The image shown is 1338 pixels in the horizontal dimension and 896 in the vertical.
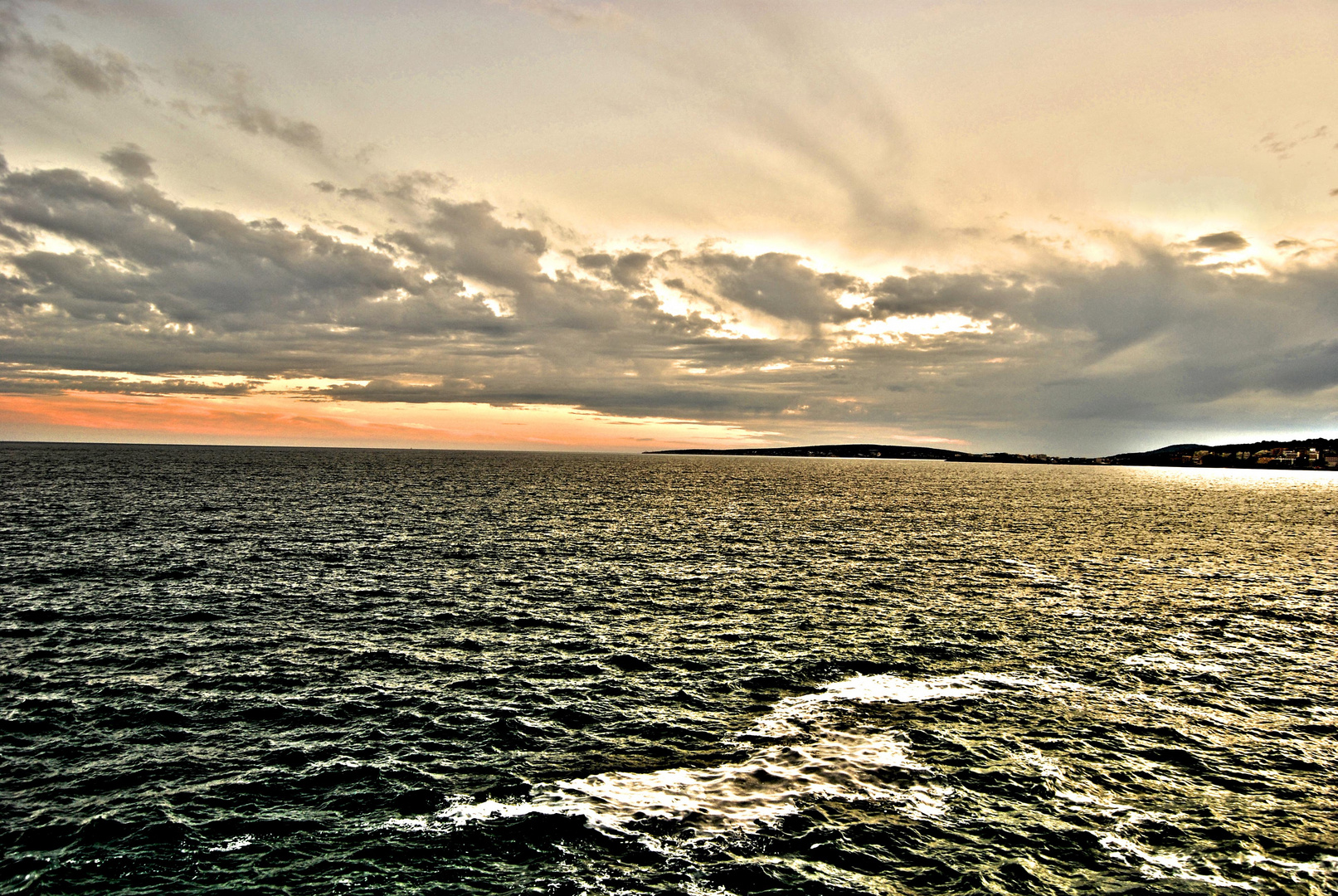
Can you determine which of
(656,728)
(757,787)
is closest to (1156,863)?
(757,787)

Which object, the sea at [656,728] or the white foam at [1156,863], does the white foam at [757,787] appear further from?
the white foam at [1156,863]

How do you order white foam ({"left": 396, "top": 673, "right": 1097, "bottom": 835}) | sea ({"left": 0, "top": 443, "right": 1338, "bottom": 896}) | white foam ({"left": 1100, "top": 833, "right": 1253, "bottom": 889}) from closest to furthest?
1. white foam ({"left": 1100, "top": 833, "right": 1253, "bottom": 889})
2. sea ({"left": 0, "top": 443, "right": 1338, "bottom": 896})
3. white foam ({"left": 396, "top": 673, "right": 1097, "bottom": 835})

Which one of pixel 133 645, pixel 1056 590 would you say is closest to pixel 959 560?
pixel 1056 590

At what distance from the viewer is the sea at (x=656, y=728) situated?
49.5 feet

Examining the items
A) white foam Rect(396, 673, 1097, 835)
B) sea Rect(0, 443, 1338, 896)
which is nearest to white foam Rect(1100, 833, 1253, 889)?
sea Rect(0, 443, 1338, 896)

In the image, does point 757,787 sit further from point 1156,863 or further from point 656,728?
point 1156,863

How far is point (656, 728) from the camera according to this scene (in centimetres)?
2227

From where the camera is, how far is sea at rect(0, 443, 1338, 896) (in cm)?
1508

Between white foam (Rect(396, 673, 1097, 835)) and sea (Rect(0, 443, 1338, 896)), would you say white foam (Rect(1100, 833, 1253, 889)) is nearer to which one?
sea (Rect(0, 443, 1338, 896))

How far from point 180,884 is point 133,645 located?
68.3 ft

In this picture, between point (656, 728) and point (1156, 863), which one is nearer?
point (1156, 863)

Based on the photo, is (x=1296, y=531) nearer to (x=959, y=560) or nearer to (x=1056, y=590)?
(x=959, y=560)

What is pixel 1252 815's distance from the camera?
56.0ft

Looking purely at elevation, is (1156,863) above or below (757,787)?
above
